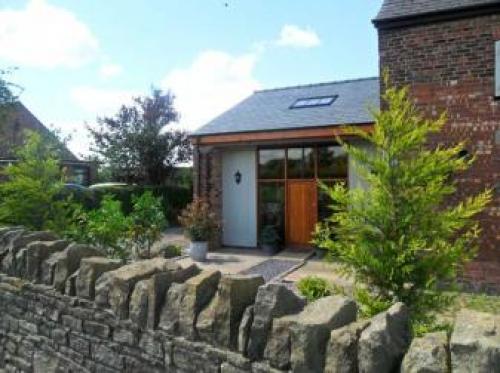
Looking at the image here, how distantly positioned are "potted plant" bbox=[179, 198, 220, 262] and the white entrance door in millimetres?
1316

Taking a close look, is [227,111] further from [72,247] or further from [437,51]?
[72,247]

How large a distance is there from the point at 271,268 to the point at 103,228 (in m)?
4.82

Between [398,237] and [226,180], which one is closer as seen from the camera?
[398,237]

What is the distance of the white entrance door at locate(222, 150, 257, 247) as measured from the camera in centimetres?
1529

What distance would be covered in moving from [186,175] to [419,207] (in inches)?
1021

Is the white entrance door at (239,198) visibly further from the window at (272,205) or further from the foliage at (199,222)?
the foliage at (199,222)

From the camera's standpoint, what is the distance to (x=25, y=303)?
3.98 metres

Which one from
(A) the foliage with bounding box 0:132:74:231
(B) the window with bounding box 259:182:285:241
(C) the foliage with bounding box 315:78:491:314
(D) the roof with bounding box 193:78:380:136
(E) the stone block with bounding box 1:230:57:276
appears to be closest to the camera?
(E) the stone block with bounding box 1:230:57:276

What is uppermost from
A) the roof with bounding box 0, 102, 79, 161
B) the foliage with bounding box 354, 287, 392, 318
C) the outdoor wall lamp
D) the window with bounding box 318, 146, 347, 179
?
the roof with bounding box 0, 102, 79, 161

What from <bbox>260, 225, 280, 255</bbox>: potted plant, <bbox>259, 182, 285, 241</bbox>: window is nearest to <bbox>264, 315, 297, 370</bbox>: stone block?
<bbox>260, 225, 280, 255</bbox>: potted plant

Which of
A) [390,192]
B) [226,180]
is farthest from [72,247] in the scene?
[226,180]

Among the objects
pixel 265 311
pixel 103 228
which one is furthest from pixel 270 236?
pixel 265 311

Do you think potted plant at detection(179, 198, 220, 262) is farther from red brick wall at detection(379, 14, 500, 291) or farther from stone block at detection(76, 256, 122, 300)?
stone block at detection(76, 256, 122, 300)

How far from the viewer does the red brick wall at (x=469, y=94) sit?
27.3ft
